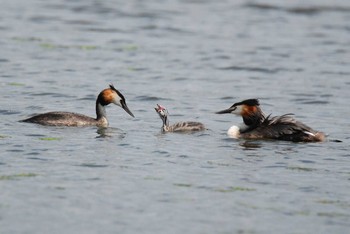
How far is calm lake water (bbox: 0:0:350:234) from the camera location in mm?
13148

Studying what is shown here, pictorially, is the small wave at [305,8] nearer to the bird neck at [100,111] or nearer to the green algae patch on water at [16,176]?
the bird neck at [100,111]

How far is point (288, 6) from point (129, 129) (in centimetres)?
2001

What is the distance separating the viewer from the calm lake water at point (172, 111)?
1315cm

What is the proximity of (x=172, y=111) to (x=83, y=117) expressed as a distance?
102 inches

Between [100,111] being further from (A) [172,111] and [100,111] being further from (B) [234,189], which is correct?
(B) [234,189]

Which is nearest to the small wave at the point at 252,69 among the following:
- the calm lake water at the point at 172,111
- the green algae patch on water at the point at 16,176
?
the calm lake water at the point at 172,111

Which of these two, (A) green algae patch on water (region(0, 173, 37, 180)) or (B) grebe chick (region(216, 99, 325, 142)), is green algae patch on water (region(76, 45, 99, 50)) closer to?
(B) grebe chick (region(216, 99, 325, 142))

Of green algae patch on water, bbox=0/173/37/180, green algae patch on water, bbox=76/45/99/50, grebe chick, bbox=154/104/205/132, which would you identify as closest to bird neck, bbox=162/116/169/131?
grebe chick, bbox=154/104/205/132

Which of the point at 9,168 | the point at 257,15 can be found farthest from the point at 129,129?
the point at 257,15

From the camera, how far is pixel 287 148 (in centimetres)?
1753

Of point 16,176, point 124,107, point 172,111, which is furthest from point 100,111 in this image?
point 16,176

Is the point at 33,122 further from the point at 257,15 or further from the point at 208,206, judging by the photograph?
the point at 257,15

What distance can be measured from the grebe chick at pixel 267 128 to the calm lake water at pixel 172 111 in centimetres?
23

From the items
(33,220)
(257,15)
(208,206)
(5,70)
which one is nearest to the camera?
(33,220)
